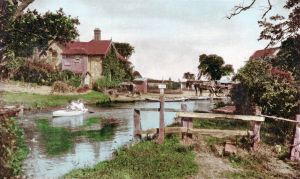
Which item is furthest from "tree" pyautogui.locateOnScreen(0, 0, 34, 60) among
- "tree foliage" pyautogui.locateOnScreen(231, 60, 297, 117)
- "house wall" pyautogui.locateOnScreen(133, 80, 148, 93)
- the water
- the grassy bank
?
"house wall" pyautogui.locateOnScreen(133, 80, 148, 93)

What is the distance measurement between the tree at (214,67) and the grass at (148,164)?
88870mm

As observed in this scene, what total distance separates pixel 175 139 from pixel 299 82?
776 centimetres

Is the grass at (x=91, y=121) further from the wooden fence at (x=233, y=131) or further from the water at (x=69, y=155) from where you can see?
the wooden fence at (x=233, y=131)

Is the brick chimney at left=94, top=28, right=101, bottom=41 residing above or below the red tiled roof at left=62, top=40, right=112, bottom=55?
above

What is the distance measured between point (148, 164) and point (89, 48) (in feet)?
204

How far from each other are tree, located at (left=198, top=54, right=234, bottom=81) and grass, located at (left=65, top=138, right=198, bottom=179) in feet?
292

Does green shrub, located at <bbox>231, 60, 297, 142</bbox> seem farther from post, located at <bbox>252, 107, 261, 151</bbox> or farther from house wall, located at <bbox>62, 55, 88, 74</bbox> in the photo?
house wall, located at <bbox>62, 55, 88, 74</bbox>

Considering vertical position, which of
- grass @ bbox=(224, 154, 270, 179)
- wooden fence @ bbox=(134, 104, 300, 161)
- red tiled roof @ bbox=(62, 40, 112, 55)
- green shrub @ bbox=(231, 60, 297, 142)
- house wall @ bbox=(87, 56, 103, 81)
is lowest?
grass @ bbox=(224, 154, 270, 179)

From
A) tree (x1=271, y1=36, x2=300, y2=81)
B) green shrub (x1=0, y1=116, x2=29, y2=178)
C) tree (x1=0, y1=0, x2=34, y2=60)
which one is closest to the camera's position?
green shrub (x1=0, y1=116, x2=29, y2=178)

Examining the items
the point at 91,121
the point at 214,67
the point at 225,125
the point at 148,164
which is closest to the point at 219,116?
the point at 148,164

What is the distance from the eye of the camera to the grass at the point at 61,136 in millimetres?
21375

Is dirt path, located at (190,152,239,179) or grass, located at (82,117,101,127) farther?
grass, located at (82,117,101,127)

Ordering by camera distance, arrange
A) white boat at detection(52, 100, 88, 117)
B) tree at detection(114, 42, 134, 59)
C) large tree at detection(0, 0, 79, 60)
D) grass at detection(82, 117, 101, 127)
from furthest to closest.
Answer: tree at detection(114, 42, 134, 59), white boat at detection(52, 100, 88, 117), grass at detection(82, 117, 101, 127), large tree at detection(0, 0, 79, 60)

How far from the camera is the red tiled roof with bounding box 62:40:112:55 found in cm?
7250
